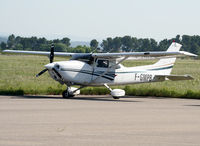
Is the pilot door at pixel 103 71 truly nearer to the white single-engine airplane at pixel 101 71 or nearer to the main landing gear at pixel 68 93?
the white single-engine airplane at pixel 101 71

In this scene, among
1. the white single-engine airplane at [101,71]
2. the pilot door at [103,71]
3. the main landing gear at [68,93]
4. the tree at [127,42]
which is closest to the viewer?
the white single-engine airplane at [101,71]

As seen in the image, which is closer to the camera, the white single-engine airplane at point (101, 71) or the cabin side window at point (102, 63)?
the white single-engine airplane at point (101, 71)

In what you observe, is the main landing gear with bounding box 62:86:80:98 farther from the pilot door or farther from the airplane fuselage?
the pilot door

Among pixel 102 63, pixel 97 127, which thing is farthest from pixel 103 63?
pixel 97 127

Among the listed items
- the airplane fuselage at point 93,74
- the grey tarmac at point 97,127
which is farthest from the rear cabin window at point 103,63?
the grey tarmac at point 97,127

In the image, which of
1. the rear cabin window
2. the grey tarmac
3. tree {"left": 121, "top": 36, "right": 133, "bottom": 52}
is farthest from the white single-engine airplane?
tree {"left": 121, "top": 36, "right": 133, "bottom": 52}

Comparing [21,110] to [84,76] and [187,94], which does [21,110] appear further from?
[187,94]

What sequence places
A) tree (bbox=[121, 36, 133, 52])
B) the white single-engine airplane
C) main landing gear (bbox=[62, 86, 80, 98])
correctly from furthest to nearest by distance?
tree (bbox=[121, 36, 133, 52])
main landing gear (bbox=[62, 86, 80, 98])
the white single-engine airplane

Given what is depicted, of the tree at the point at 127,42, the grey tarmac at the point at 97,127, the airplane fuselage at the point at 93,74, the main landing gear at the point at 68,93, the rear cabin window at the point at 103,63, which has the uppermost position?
the tree at the point at 127,42

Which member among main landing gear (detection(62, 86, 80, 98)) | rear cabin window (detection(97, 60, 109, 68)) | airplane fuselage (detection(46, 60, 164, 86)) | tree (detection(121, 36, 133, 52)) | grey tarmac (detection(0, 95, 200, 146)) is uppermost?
tree (detection(121, 36, 133, 52))

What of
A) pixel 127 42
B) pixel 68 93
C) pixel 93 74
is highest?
pixel 127 42

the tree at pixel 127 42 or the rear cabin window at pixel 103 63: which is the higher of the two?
the tree at pixel 127 42

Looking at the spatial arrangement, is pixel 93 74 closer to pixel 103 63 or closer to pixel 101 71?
pixel 101 71

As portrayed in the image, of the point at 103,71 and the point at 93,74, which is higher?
the point at 103,71
